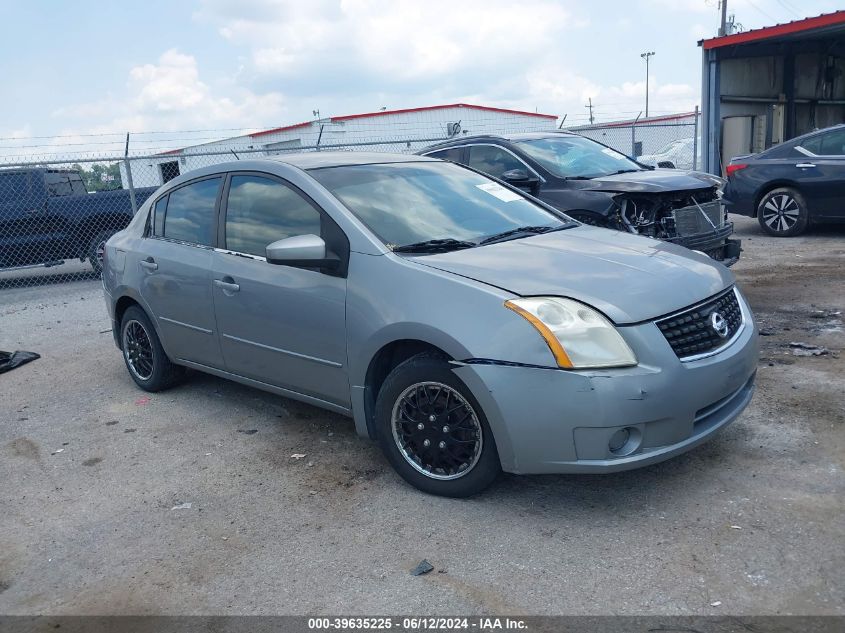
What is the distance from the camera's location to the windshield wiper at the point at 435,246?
12.9 ft

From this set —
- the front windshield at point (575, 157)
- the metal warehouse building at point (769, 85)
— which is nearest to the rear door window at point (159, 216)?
the front windshield at point (575, 157)

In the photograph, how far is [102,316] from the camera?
9148 millimetres

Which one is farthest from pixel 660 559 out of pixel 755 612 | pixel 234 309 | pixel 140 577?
pixel 234 309

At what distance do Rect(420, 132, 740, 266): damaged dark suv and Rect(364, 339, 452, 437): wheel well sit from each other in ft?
12.6

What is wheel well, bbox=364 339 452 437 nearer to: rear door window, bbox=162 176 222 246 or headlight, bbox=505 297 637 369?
headlight, bbox=505 297 637 369

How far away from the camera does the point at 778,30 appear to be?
16.5 meters

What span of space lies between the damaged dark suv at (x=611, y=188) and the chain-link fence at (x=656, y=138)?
23.2ft

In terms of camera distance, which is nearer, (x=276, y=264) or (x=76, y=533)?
(x=76, y=533)

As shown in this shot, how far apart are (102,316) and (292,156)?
5293mm

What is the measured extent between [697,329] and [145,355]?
400cm

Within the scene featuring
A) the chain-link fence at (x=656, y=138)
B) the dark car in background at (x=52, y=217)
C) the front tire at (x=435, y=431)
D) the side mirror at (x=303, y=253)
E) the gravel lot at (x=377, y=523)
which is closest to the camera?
the gravel lot at (x=377, y=523)

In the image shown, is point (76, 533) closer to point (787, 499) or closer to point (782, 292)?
point (787, 499)

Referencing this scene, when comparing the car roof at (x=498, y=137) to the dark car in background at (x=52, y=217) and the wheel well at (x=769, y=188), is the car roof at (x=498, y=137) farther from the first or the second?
the dark car in background at (x=52, y=217)

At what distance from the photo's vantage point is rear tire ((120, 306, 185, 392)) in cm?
556
